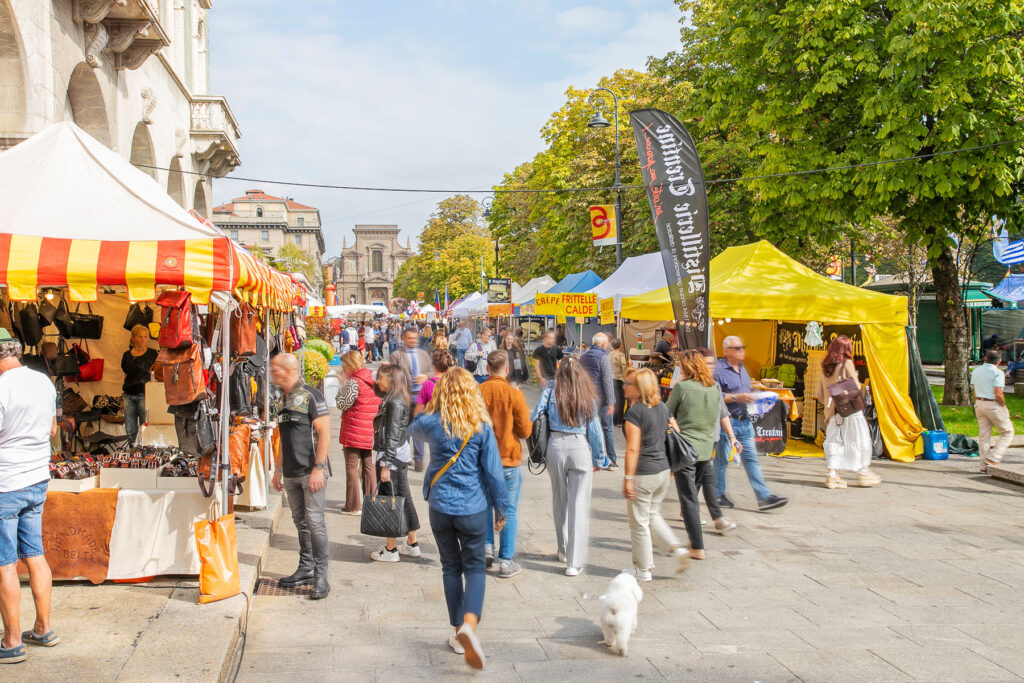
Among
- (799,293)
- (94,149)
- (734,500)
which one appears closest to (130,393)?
(94,149)

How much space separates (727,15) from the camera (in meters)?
16.6

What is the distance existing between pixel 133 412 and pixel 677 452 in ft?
19.3

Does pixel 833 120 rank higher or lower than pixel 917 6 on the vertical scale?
lower

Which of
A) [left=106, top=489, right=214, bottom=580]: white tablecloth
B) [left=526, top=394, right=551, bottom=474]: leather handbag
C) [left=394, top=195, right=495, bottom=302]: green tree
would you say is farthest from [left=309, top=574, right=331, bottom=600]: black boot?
[left=394, top=195, right=495, bottom=302]: green tree

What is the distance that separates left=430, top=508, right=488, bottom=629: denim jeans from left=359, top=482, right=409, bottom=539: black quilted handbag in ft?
4.77

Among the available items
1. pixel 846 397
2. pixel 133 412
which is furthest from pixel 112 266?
pixel 846 397

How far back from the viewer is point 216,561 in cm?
511

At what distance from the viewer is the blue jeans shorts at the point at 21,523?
13.4 ft

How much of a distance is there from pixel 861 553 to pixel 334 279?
142575 mm

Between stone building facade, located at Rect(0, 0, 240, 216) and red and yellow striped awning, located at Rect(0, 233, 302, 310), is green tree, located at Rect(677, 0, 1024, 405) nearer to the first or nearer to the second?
stone building facade, located at Rect(0, 0, 240, 216)

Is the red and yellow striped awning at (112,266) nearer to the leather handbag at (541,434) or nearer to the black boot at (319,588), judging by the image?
the black boot at (319,588)

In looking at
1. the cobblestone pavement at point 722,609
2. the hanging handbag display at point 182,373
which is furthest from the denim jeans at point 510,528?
the hanging handbag display at point 182,373

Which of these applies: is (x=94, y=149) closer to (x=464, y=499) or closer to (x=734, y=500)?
(x=464, y=499)

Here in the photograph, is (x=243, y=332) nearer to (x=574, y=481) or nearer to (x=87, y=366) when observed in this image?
(x=87, y=366)
